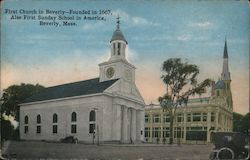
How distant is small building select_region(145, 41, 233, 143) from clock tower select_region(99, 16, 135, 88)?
0.51 m

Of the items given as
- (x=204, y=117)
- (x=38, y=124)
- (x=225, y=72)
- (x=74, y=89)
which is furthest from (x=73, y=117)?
(x=225, y=72)

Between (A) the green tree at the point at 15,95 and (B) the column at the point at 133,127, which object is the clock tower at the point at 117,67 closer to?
(B) the column at the point at 133,127

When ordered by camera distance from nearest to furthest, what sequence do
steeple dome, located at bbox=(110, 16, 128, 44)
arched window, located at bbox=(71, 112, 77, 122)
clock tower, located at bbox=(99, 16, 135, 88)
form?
steeple dome, located at bbox=(110, 16, 128, 44) → clock tower, located at bbox=(99, 16, 135, 88) → arched window, located at bbox=(71, 112, 77, 122)

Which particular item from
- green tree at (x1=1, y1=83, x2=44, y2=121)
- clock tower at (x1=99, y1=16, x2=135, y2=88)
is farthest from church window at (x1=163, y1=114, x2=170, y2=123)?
green tree at (x1=1, y1=83, x2=44, y2=121)

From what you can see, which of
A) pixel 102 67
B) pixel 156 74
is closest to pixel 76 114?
pixel 102 67

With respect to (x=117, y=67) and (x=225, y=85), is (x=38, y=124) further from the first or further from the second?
(x=225, y=85)

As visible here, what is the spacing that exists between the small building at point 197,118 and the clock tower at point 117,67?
0.51m

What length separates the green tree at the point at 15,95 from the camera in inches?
204

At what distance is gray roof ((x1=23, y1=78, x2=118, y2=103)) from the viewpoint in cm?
527

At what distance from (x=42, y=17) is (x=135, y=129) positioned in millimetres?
1953

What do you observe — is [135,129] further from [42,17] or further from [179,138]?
[42,17]

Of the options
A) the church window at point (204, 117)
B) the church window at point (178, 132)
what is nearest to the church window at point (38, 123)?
the church window at point (178, 132)

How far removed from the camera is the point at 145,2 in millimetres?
5156

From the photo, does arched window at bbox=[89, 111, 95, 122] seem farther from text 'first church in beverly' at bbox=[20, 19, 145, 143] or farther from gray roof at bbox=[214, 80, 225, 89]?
gray roof at bbox=[214, 80, 225, 89]
